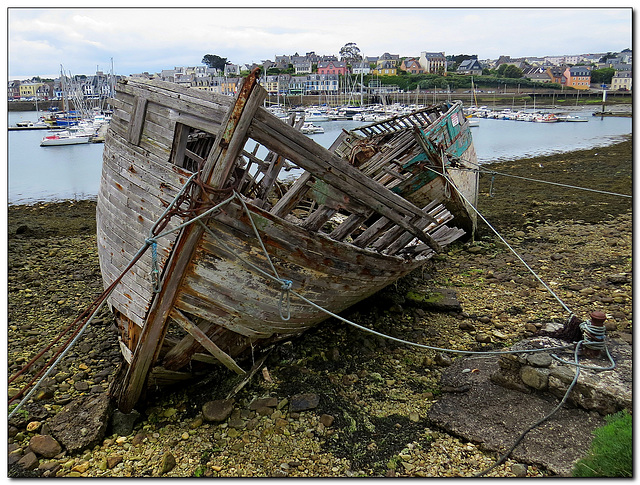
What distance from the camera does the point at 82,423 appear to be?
5.19m

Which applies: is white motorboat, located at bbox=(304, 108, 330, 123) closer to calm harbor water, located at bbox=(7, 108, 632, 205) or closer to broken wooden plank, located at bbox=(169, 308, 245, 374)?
calm harbor water, located at bbox=(7, 108, 632, 205)

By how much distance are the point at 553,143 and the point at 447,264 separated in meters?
37.3

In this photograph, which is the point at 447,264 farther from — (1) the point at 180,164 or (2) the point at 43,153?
(2) the point at 43,153

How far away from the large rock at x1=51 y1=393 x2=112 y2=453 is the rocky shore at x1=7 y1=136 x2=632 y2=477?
79mm

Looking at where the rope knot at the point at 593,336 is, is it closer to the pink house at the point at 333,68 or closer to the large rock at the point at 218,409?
the large rock at the point at 218,409

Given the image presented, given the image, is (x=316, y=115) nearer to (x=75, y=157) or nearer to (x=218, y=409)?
(x=75, y=157)

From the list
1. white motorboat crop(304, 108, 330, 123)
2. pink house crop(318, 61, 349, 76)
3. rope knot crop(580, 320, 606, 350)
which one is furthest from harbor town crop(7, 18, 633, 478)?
pink house crop(318, 61, 349, 76)

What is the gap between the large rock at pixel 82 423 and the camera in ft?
16.3

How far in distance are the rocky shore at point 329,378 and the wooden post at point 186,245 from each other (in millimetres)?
720

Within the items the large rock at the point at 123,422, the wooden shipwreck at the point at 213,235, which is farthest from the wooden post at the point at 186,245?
the large rock at the point at 123,422

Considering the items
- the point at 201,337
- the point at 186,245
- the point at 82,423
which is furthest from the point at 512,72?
the point at 82,423

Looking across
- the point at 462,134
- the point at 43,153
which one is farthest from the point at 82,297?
the point at 43,153

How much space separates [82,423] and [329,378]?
2817mm

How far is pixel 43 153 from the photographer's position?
42.0m
